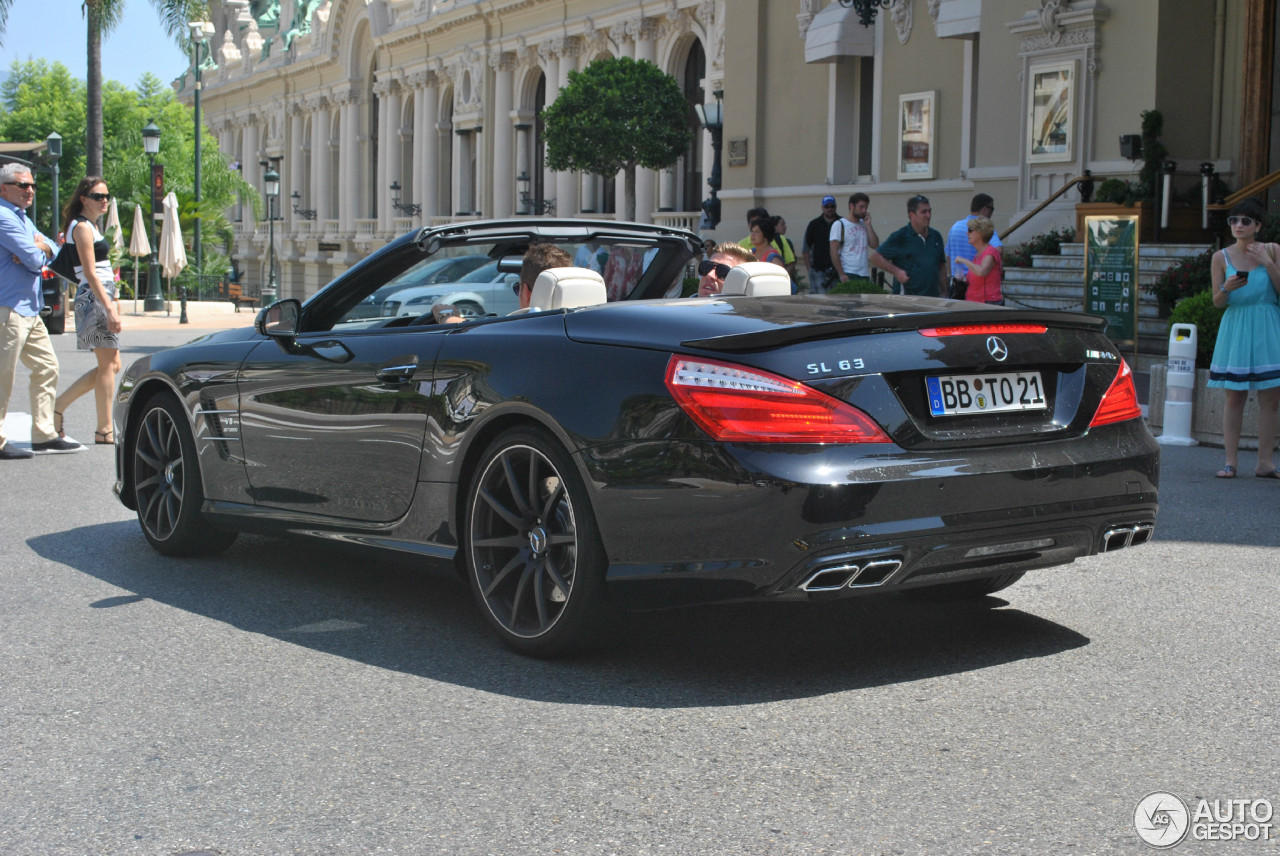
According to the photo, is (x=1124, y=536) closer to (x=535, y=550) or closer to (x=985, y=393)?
(x=985, y=393)

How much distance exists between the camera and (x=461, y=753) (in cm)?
409

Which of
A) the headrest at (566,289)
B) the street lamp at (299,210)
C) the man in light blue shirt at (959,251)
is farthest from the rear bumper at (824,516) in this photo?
Result: the street lamp at (299,210)

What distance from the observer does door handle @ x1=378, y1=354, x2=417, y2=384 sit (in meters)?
5.52

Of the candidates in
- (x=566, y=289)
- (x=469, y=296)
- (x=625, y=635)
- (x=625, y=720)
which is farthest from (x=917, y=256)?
(x=625, y=720)

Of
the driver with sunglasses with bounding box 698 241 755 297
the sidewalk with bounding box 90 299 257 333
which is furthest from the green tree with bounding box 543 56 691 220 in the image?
the driver with sunglasses with bounding box 698 241 755 297

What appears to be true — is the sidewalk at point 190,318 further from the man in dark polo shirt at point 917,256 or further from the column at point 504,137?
the man in dark polo shirt at point 917,256

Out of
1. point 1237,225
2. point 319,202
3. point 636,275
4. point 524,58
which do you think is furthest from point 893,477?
point 319,202

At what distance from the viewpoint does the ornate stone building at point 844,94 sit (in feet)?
72.8

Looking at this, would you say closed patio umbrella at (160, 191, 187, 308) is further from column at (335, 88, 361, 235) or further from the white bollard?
the white bollard

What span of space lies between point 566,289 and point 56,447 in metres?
7.16

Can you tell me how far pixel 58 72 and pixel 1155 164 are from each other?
285 feet

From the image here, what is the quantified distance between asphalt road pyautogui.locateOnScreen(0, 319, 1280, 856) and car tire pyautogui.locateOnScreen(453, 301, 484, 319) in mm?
1120

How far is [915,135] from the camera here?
28594 millimetres

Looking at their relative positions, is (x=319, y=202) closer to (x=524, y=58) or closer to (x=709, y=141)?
(x=524, y=58)
